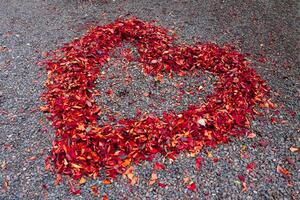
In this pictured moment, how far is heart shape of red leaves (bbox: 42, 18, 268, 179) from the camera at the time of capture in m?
3.31

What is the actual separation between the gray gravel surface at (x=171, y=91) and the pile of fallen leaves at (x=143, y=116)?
0.15 m

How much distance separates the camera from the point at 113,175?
3145mm

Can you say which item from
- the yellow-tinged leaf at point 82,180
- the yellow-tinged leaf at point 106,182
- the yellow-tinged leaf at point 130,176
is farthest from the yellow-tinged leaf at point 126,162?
the yellow-tinged leaf at point 82,180

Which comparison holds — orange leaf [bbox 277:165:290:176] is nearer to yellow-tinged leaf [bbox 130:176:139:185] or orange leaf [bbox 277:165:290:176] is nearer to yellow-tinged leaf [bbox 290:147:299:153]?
yellow-tinged leaf [bbox 290:147:299:153]

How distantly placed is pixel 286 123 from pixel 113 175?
81.7 inches

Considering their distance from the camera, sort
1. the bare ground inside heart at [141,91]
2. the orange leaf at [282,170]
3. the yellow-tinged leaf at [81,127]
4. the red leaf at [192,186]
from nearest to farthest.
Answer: the red leaf at [192,186], the orange leaf at [282,170], the yellow-tinged leaf at [81,127], the bare ground inside heart at [141,91]

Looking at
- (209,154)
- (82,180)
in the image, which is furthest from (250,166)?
(82,180)

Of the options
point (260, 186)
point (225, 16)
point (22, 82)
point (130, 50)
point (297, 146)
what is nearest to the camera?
point (260, 186)

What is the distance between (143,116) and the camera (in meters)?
3.71

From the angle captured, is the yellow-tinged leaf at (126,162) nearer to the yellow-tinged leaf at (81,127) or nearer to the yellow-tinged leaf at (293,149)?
the yellow-tinged leaf at (81,127)

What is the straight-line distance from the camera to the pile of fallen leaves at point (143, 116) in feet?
10.8

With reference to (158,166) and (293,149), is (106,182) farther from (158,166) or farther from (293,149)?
(293,149)

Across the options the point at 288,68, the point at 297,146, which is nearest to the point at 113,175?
the point at 297,146

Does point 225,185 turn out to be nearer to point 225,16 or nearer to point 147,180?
point 147,180
